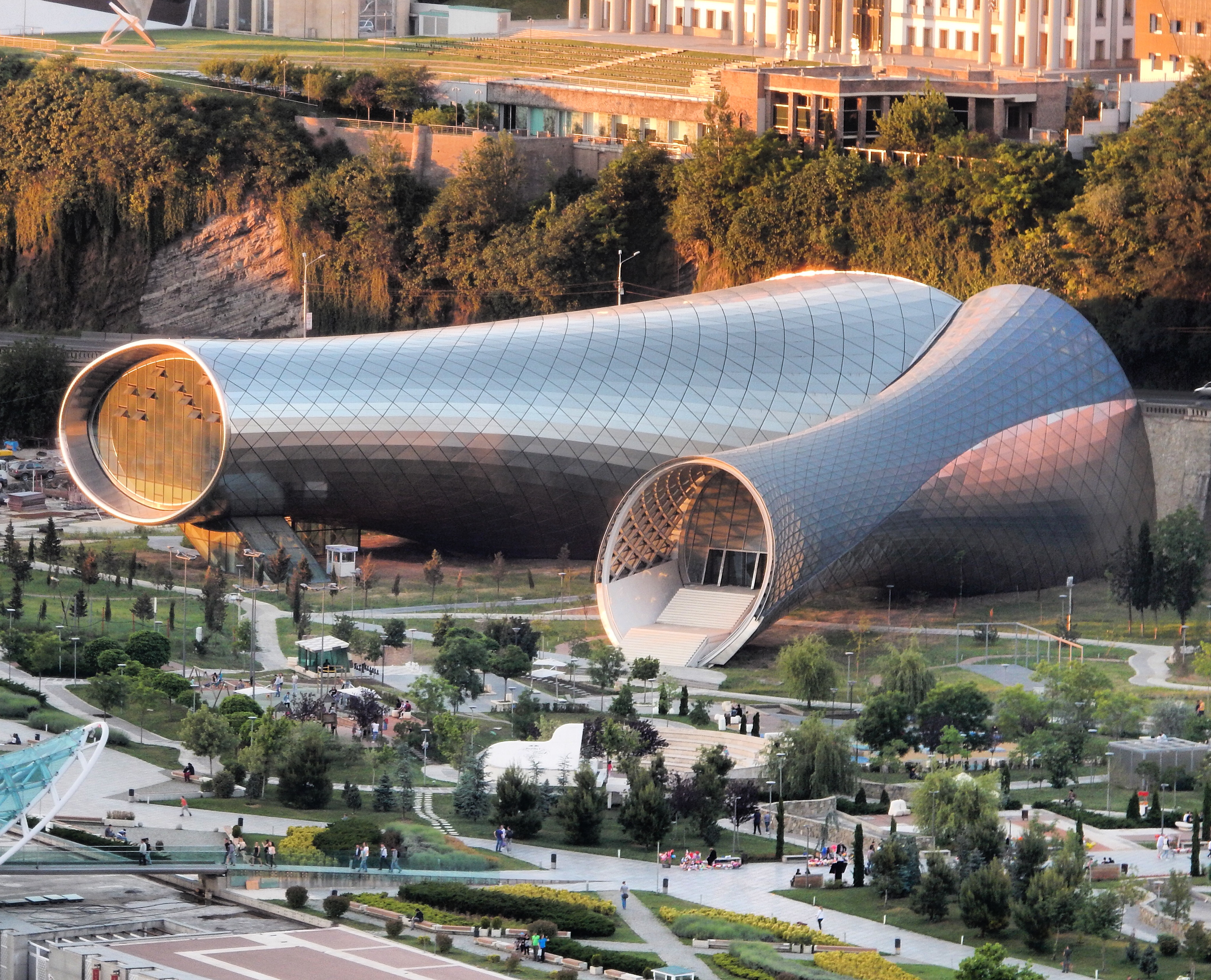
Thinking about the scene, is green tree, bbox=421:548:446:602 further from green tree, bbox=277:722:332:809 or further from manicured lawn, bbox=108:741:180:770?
green tree, bbox=277:722:332:809

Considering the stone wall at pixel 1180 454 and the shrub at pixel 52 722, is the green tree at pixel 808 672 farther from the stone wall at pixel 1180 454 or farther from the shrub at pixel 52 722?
the stone wall at pixel 1180 454

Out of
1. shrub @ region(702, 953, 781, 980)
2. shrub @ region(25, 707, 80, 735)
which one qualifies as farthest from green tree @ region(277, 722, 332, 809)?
shrub @ region(702, 953, 781, 980)

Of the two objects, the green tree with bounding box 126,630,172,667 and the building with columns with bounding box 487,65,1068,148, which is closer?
the green tree with bounding box 126,630,172,667

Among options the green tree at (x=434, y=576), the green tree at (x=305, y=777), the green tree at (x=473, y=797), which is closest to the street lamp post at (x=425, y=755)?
the green tree at (x=473, y=797)

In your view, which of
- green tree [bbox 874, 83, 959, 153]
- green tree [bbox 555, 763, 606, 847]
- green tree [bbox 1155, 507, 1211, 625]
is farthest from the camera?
green tree [bbox 874, 83, 959, 153]

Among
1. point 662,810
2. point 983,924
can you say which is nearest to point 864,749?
point 662,810

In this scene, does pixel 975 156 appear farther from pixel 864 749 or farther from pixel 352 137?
pixel 864 749

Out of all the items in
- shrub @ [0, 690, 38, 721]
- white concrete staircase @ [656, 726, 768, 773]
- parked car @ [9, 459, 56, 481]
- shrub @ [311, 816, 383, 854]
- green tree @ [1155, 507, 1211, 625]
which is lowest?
shrub @ [311, 816, 383, 854]
